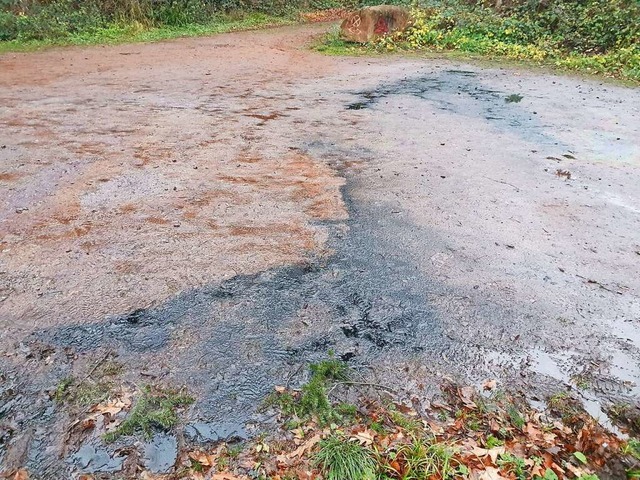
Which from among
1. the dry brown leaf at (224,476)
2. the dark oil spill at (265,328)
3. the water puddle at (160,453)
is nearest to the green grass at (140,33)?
the dark oil spill at (265,328)

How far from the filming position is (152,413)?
2.49 metres

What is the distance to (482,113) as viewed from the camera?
7746 millimetres

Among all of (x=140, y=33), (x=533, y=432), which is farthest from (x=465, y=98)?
(x=140, y=33)

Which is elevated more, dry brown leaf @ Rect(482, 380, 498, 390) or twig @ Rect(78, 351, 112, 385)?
twig @ Rect(78, 351, 112, 385)

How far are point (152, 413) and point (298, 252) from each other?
5.69ft

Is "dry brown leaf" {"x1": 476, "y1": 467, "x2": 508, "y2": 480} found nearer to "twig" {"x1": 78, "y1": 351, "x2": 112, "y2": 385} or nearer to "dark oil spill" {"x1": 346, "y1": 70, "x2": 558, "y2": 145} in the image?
"twig" {"x1": 78, "y1": 351, "x2": 112, "y2": 385}

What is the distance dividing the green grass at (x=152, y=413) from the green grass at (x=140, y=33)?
12.6 meters

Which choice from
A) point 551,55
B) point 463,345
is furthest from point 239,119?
point 551,55

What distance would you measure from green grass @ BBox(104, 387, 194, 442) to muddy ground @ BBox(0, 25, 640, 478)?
0.08m

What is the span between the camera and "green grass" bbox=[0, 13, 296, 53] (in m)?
12.6

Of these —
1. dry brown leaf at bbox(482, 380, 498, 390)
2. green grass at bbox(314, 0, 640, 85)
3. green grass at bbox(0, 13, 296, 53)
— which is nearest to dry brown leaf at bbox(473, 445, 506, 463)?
dry brown leaf at bbox(482, 380, 498, 390)

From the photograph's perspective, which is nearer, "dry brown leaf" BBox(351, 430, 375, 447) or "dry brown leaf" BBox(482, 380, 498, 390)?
"dry brown leaf" BBox(351, 430, 375, 447)

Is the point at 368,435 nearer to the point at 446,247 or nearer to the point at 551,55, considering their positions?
the point at 446,247

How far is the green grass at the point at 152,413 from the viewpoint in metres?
2.40
